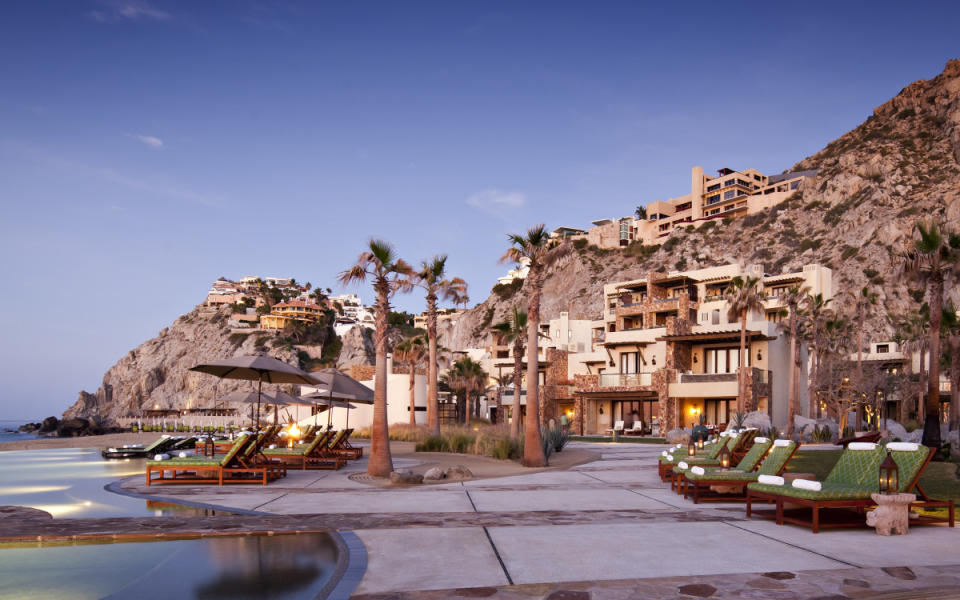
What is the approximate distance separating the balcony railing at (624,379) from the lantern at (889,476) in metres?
34.0

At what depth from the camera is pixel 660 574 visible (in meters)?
5.57

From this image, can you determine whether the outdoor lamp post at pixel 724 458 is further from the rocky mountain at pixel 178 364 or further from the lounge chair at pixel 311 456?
the rocky mountain at pixel 178 364

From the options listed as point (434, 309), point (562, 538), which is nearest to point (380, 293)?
point (562, 538)

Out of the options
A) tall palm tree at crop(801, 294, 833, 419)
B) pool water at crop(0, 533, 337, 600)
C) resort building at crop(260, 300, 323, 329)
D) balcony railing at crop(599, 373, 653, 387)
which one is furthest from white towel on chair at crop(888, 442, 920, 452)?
resort building at crop(260, 300, 323, 329)

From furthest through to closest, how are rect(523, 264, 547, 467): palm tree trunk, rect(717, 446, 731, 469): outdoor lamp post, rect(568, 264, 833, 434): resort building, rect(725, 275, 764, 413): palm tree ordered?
rect(568, 264, 833, 434): resort building, rect(725, 275, 764, 413): palm tree, rect(523, 264, 547, 467): palm tree trunk, rect(717, 446, 731, 469): outdoor lamp post

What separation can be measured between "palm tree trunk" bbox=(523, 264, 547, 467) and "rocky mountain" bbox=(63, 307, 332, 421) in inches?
3600

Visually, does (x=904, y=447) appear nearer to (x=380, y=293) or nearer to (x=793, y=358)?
(x=380, y=293)

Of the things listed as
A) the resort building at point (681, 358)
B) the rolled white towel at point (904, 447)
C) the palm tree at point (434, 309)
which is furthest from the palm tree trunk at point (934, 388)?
the palm tree at point (434, 309)

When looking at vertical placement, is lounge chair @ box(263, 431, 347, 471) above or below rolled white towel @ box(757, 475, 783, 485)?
below

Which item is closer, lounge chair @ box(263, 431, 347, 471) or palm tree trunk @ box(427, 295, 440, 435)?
lounge chair @ box(263, 431, 347, 471)

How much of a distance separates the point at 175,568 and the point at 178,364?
120 m

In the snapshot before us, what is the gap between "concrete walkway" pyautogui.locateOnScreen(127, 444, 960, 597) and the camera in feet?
18.5

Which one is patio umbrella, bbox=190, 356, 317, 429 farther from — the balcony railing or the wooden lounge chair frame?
the balcony railing

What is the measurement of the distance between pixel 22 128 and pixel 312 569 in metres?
26.7
